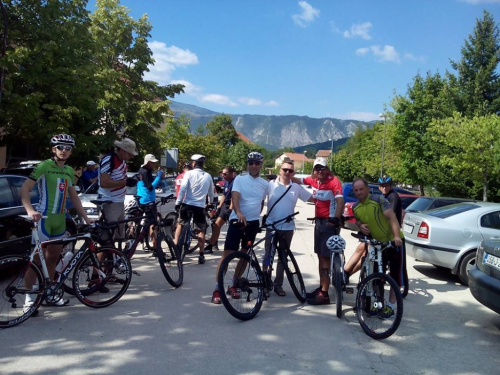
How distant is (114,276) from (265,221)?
1957 mm

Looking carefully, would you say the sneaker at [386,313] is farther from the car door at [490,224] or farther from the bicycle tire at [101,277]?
the car door at [490,224]

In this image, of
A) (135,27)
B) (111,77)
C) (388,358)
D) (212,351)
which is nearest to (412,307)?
(388,358)

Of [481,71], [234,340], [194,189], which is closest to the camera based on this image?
[234,340]

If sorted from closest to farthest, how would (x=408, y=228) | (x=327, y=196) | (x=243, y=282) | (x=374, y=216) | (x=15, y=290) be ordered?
(x=15, y=290), (x=243, y=282), (x=374, y=216), (x=327, y=196), (x=408, y=228)

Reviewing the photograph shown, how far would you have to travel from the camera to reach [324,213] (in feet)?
19.1

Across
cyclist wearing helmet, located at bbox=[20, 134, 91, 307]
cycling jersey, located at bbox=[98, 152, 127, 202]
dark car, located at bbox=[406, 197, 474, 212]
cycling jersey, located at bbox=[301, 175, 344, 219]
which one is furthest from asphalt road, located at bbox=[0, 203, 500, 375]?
dark car, located at bbox=[406, 197, 474, 212]

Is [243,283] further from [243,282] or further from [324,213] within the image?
[324,213]

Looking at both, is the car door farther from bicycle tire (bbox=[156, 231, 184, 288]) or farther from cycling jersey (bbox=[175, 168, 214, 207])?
bicycle tire (bbox=[156, 231, 184, 288])

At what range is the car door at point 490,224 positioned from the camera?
7.29 meters

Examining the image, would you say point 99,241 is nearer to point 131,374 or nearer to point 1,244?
point 1,244

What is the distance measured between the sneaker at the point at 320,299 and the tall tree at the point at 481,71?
23267 millimetres

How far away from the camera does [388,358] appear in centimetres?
407

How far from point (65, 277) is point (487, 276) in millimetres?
4622

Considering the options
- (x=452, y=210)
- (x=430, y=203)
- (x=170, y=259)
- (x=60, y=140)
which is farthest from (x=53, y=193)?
(x=430, y=203)
